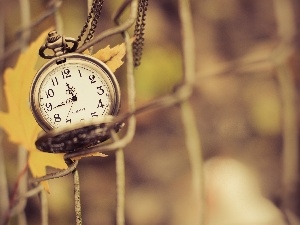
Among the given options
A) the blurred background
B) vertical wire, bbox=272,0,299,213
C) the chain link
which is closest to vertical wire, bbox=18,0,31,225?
the blurred background

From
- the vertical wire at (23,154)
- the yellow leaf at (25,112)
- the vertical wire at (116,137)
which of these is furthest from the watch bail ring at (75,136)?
the vertical wire at (23,154)

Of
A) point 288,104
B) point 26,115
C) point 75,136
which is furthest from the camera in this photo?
point 288,104

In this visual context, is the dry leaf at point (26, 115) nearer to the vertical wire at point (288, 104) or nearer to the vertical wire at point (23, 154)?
the vertical wire at point (23, 154)

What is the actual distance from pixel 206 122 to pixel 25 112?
1.23 ft

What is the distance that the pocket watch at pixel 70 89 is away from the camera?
0.67 m

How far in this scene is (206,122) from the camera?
1.05 m

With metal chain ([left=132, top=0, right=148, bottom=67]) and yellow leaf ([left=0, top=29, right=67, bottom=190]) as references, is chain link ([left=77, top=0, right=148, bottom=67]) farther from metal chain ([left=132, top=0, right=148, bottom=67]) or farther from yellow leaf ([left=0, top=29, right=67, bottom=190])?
yellow leaf ([left=0, top=29, right=67, bottom=190])

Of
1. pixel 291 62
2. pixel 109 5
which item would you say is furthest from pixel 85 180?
pixel 291 62

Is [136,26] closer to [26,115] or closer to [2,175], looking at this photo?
[26,115]

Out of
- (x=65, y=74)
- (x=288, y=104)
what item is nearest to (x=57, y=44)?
(x=65, y=74)

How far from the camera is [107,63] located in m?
0.71

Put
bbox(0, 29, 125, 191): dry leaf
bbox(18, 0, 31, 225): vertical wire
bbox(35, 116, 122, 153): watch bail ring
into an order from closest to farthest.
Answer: bbox(35, 116, 122, 153): watch bail ring, bbox(0, 29, 125, 191): dry leaf, bbox(18, 0, 31, 225): vertical wire

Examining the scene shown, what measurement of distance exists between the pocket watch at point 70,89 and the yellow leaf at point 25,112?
10 cm

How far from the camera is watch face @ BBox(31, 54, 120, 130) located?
2.19 feet
